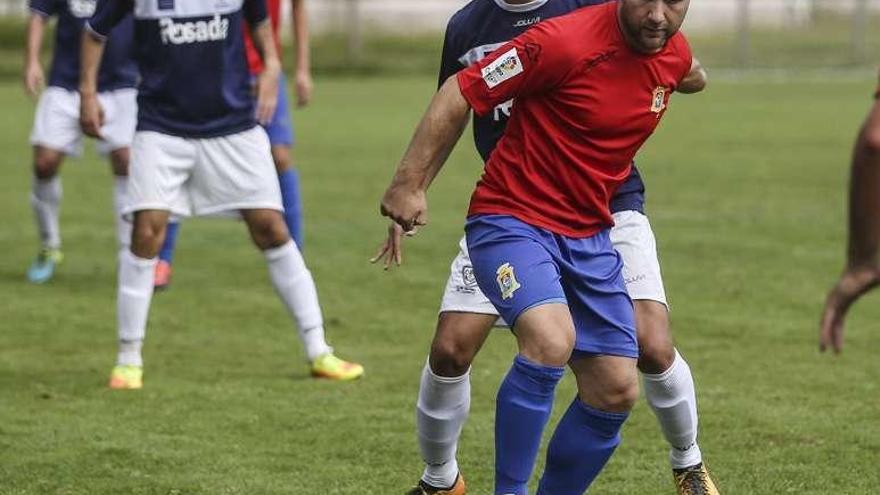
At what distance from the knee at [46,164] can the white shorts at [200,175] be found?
3778 millimetres

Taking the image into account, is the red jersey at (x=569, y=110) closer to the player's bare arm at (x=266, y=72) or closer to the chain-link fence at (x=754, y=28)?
the player's bare arm at (x=266, y=72)

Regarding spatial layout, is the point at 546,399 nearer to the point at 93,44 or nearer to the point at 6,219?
the point at 93,44

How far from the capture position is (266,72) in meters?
8.65

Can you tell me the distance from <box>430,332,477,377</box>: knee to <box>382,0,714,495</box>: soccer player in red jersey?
0.96 ft

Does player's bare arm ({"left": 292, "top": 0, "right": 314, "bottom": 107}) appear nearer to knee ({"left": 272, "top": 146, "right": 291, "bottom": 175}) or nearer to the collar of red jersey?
knee ({"left": 272, "top": 146, "right": 291, "bottom": 175})

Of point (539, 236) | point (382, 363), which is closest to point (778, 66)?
point (382, 363)

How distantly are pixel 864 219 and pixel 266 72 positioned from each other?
16.6ft

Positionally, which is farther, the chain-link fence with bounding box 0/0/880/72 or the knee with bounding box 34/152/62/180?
the chain-link fence with bounding box 0/0/880/72

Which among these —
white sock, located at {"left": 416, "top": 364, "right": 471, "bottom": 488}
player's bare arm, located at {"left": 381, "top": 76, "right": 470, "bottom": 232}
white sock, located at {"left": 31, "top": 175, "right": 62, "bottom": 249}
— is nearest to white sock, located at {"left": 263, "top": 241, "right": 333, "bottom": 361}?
white sock, located at {"left": 416, "top": 364, "right": 471, "bottom": 488}

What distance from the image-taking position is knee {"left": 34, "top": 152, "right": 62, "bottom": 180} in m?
12.2

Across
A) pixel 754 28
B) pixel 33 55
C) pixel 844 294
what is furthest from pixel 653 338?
pixel 754 28

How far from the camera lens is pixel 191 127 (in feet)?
28.0

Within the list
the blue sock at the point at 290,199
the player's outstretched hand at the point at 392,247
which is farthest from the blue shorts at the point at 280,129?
the player's outstretched hand at the point at 392,247

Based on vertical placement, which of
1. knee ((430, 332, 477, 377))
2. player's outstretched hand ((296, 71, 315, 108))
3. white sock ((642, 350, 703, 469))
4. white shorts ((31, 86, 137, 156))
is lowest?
white shorts ((31, 86, 137, 156))
